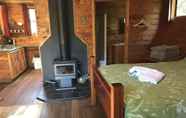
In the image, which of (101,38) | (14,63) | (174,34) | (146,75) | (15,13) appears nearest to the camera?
(146,75)

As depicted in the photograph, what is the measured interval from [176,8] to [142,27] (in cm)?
82

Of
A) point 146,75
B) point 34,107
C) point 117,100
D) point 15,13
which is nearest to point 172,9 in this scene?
point 146,75

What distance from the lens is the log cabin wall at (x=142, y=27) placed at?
14.0 feet

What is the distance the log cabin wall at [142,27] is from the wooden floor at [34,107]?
1.71 m

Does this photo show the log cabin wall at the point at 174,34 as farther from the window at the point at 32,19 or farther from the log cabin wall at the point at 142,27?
the window at the point at 32,19

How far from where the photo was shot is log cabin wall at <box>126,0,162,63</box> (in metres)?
4.28

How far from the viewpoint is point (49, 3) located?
428cm

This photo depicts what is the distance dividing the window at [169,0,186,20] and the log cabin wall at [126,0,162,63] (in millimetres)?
254

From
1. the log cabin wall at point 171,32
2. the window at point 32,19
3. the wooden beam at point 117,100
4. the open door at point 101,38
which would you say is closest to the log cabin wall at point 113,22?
the open door at point 101,38

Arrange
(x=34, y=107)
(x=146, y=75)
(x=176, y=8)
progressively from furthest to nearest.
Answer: (x=176, y=8) → (x=34, y=107) → (x=146, y=75)

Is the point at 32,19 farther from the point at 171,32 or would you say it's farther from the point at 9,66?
the point at 171,32

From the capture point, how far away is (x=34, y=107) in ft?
11.3

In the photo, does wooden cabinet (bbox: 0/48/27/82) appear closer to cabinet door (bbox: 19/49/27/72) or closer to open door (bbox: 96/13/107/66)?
cabinet door (bbox: 19/49/27/72)

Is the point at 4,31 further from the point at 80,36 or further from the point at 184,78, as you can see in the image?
the point at 184,78
